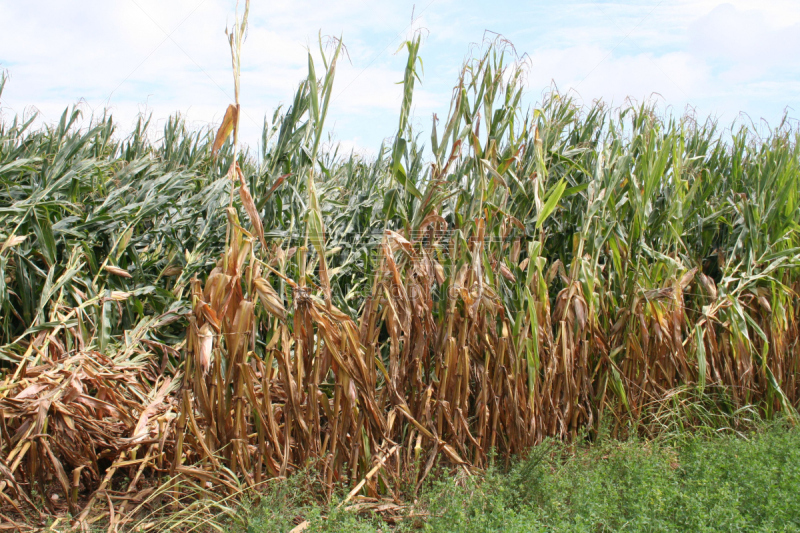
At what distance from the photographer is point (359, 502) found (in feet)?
6.86

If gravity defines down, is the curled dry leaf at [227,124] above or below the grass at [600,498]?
above

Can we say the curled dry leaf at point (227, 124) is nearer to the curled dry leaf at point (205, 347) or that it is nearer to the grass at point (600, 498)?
the curled dry leaf at point (205, 347)

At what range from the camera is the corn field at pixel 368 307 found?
204cm

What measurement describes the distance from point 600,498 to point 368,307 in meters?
1.14

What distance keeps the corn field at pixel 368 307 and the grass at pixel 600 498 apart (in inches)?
6.2

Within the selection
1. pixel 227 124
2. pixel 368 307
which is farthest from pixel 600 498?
pixel 227 124

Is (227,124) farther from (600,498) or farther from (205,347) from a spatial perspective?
(600,498)

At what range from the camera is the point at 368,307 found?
2229 mm

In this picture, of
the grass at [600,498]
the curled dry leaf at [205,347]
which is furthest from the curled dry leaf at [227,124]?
the grass at [600,498]

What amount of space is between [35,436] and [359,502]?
1.18 meters

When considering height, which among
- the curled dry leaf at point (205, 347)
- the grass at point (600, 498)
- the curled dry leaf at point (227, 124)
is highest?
the curled dry leaf at point (227, 124)

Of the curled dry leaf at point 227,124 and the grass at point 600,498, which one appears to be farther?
the curled dry leaf at point 227,124

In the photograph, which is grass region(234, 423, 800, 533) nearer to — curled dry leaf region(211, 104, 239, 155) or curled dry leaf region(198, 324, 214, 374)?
curled dry leaf region(198, 324, 214, 374)

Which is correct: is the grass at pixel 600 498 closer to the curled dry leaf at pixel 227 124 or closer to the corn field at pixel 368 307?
the corn field at pixel 368 307
